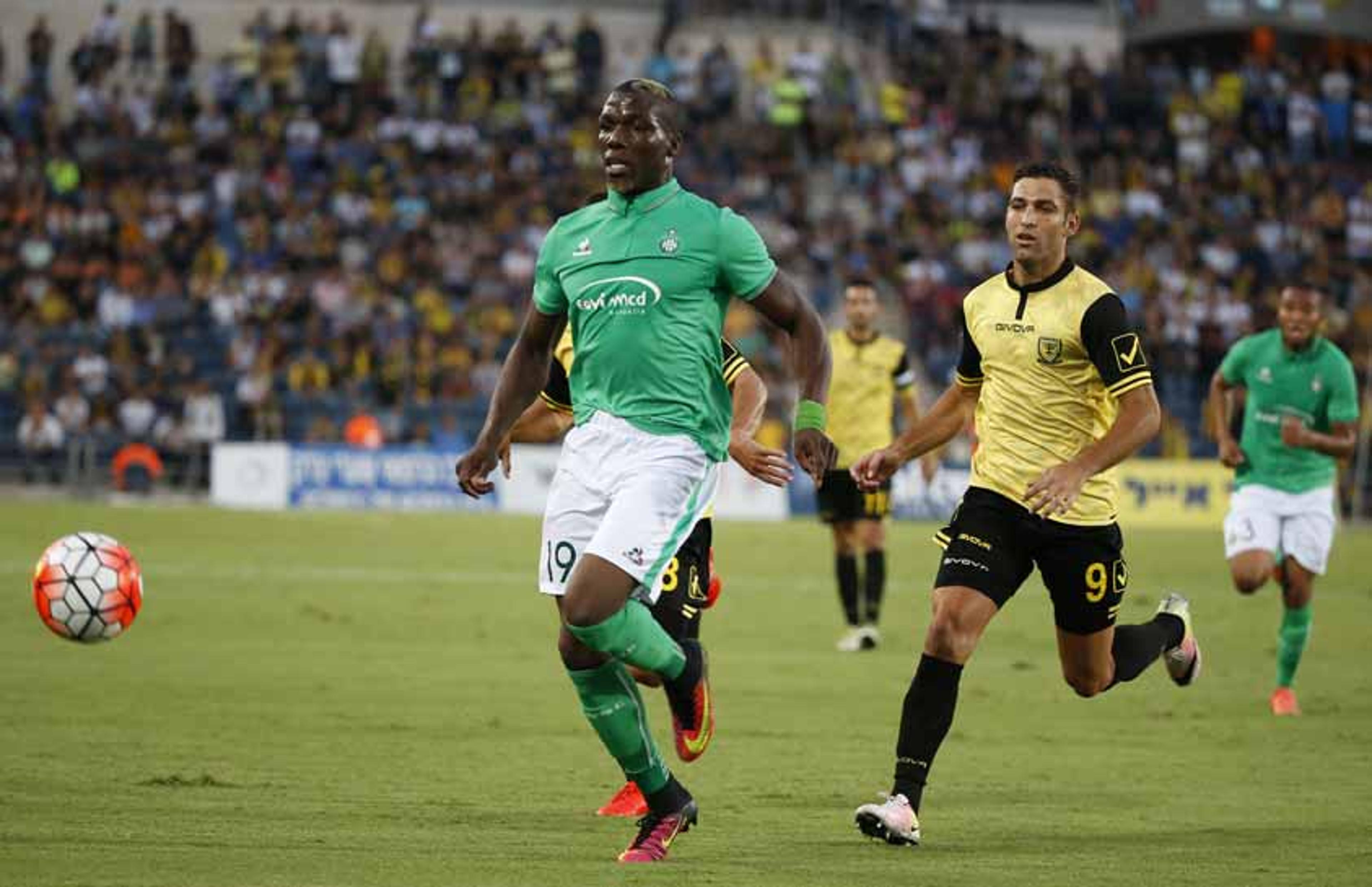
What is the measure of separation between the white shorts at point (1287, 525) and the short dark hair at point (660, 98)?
22.4ft

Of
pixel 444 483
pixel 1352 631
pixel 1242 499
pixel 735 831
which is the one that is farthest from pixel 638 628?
pixel 444 483

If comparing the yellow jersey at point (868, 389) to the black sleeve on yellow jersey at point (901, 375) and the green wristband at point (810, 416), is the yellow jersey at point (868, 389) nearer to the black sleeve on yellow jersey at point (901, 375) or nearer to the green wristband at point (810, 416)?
the black sleeve on yellow jersey at point (901, 375)

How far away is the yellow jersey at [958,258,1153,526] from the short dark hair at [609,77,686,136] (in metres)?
1.79

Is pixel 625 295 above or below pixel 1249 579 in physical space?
above

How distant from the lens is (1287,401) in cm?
1386

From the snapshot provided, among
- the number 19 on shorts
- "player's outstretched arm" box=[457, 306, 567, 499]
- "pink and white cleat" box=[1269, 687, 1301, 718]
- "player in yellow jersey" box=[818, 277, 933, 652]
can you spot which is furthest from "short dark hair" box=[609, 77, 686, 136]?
"player in yellow jersey" box=[818, 277, 933, 652]

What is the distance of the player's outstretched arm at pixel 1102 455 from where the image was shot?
8.33 metres

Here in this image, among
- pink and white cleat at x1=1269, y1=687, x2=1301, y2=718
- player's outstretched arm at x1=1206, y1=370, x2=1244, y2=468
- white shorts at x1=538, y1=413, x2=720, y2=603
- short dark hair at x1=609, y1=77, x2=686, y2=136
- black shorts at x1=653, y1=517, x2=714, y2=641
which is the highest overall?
short dark hair at x1=609, y1=77, x2=686, y2=136

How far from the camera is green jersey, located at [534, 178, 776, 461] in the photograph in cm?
784

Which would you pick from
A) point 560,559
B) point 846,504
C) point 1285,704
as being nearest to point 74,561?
point 560,559

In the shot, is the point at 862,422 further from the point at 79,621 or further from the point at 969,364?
the point at 969,364

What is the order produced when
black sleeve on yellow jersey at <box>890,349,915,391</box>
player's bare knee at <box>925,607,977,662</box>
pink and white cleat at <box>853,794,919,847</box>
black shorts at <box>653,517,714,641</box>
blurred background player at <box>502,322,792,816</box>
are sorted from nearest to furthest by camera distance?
pink and white cleat at <box>853,794,919,847</box>, player's bare knee at <box>925,607,977,662</box>, blurred background player at <box>502,322,792,816</box>, black shorts at <box>653,517,714,641</box>, black sleeve on yellow jersey at <box>890,349,915,391</box>

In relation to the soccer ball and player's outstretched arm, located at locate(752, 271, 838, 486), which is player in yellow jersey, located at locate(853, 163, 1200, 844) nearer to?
player's outstretched arm, located at locate(752, 271, 838, 486)

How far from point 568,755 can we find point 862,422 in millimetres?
8190
